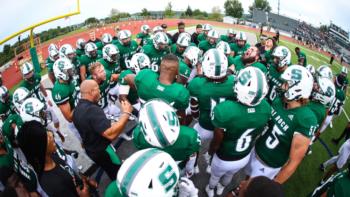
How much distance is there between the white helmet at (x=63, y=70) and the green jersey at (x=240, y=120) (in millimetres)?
3629

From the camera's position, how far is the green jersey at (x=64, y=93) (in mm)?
5102

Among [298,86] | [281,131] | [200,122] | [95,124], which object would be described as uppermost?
[298,86]

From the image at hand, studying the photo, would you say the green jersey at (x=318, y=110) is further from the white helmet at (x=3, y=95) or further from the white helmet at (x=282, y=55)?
the white helmet at (x=3, y=95)

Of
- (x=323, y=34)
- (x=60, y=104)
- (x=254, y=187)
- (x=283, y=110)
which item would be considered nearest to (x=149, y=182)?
(x=254, y=187)

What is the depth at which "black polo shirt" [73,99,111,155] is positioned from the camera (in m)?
3.45

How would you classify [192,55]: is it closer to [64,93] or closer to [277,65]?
[277,65]

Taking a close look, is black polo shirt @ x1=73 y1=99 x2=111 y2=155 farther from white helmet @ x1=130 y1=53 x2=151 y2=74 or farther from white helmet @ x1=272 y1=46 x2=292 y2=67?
white helmet @ x1=272 y1=46 x2=292 y2=67

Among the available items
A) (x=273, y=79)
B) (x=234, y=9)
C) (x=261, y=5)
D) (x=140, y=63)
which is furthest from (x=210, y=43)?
(x=261, y=5)

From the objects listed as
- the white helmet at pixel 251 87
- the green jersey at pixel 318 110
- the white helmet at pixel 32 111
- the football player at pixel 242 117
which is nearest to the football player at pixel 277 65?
the green jersey at pixel 318 110

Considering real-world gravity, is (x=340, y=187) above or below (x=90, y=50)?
below

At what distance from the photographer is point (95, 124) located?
11.3ft

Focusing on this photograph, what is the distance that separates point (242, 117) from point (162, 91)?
1269 millimetres

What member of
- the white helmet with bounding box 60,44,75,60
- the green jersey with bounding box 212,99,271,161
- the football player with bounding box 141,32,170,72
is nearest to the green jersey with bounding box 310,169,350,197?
the green jersey with bounding box 212,99,271,161

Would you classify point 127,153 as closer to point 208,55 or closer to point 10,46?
point 208,55
